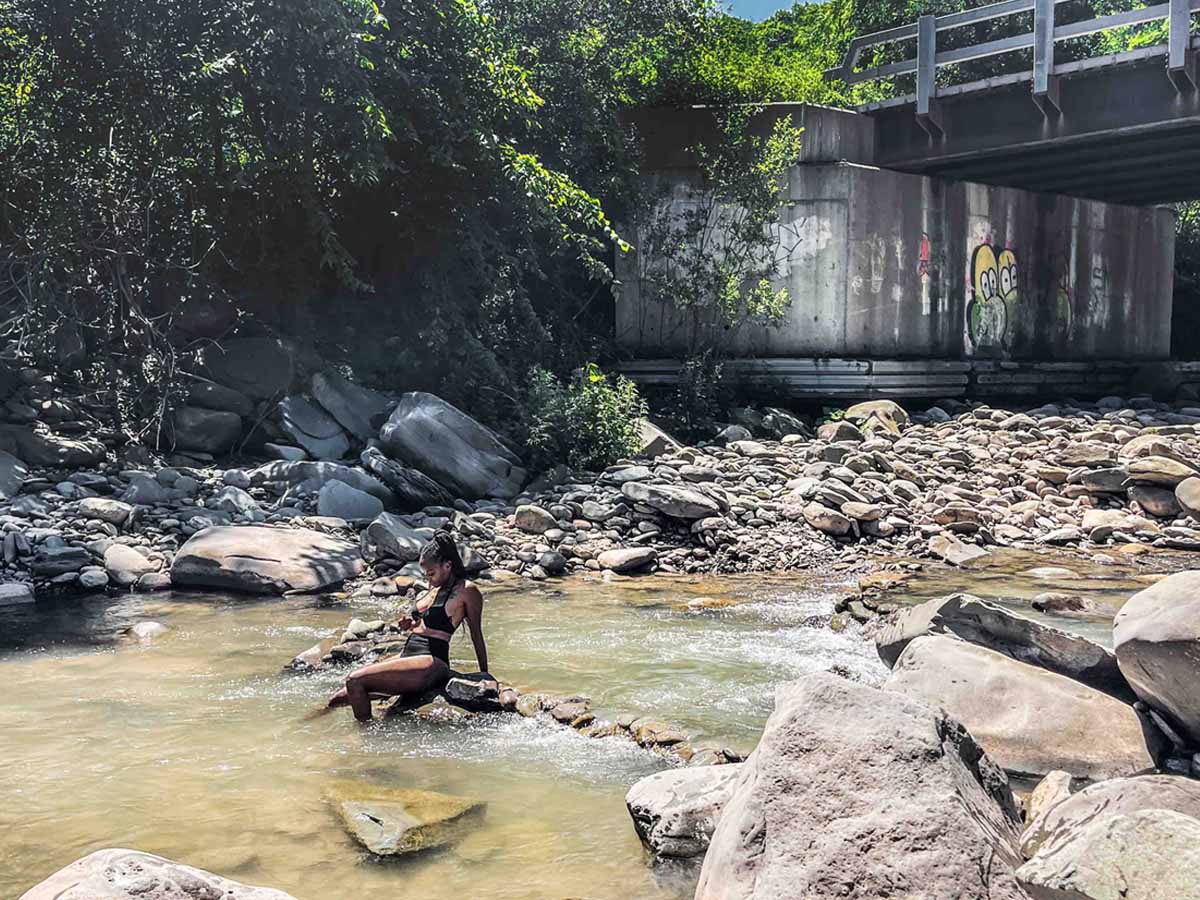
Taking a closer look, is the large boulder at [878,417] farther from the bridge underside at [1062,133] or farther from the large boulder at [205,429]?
the large boulder at [205,429]

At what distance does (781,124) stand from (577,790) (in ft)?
49.3

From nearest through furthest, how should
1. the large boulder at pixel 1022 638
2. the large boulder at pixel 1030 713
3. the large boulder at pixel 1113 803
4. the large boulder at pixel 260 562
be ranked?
the large boulder at pixel 1113 803 → the large boulder at pixel 1030 713 → the large boulder at pixel 1022 638 → the large boulder at pixel 260 562

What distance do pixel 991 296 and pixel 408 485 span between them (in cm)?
1363

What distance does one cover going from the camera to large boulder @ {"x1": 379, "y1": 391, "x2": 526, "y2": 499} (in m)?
12.9

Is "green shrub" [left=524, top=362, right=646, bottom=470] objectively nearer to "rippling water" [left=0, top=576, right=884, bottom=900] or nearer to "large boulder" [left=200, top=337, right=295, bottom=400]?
"large boulder" [left=200, top=337, right=295, bottom=400]

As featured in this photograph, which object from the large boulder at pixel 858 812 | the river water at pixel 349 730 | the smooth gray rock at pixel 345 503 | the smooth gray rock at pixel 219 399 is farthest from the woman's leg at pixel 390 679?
the smooth gray rock at pixel 219 399

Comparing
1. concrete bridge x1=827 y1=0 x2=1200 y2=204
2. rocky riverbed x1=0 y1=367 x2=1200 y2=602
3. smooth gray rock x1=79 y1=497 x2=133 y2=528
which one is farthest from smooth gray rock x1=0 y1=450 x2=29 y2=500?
concrete bridge x1=827 y1=0 x2=1200 y2=204

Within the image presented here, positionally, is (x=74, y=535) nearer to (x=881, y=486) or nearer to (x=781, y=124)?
(x=881, y=486)

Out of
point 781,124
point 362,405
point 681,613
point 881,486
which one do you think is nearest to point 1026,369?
point 781,124

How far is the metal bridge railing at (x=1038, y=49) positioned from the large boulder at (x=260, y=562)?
44.3 ft

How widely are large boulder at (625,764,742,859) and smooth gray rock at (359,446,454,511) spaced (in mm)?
7961

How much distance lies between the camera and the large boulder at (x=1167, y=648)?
4918 millimetres

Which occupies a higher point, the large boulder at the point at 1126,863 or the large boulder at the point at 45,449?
the large boulder at the point at 45,449

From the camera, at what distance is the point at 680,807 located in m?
4.53
